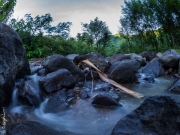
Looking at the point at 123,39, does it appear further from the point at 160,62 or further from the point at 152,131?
the point at 152,131

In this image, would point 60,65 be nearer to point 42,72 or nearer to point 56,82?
point 42,72

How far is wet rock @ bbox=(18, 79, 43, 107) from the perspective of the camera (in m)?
4.03

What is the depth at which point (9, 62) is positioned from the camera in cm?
408

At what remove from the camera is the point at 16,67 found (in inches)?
175

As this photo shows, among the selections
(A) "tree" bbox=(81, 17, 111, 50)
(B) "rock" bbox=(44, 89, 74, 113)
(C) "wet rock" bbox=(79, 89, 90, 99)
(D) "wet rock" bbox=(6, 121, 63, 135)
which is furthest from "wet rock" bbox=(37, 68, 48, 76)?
(A) "tree" bbox=(81, 17, 111, 50)

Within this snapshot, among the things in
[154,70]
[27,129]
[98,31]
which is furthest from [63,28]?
[27,129]

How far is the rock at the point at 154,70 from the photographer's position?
22.5 ft

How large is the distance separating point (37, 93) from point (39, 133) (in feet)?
6.46

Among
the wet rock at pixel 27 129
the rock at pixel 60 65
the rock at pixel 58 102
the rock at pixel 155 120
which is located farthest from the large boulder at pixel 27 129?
the rock at pixel 60 65

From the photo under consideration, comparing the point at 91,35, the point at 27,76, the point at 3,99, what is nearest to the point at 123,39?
the point at 91,35

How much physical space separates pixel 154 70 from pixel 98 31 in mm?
6367

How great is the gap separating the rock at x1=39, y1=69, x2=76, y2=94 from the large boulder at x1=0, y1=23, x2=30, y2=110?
23.9 inches

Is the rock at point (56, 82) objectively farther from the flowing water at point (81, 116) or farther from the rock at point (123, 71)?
the rock at point (123, 71)

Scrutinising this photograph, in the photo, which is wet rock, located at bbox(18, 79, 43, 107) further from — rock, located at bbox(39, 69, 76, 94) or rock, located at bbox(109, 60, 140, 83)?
rock, located at bbox(109, 60, 140, 83)
